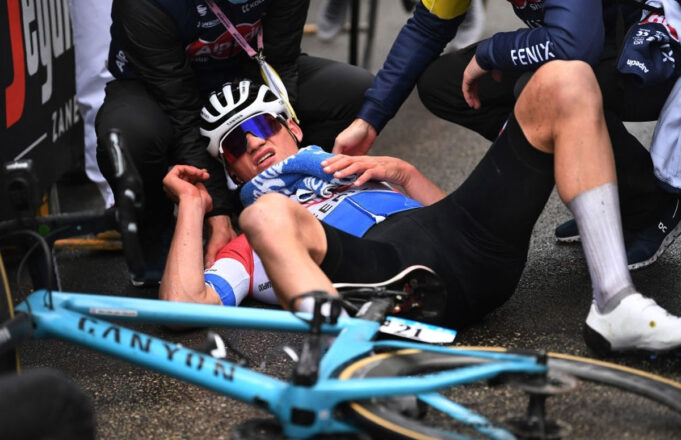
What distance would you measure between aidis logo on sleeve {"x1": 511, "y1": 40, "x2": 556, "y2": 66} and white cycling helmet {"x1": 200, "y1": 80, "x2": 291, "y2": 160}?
94cm

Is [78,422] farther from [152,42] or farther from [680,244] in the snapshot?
[680,244]

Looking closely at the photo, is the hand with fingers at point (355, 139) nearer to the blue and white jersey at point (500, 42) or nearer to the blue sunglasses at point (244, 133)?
the blue and white jersey at point (500, 42)

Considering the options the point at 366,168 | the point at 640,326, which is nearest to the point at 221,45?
the point at 366,168

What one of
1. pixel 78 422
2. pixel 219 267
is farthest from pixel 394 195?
pixel 78 422

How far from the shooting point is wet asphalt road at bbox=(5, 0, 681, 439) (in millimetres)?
2594

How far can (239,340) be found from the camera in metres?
3.11

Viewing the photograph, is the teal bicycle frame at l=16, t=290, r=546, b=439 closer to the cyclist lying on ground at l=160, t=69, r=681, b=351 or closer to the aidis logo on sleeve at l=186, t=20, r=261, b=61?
the cyclist lying on ground at l=160, t=69, r=681, b=351

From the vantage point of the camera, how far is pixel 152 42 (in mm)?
3400

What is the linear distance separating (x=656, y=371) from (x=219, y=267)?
1.42 meters

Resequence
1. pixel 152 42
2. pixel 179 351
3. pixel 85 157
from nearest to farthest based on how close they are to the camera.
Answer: pixel 179 351
pixel 152 42
pixel 85 157

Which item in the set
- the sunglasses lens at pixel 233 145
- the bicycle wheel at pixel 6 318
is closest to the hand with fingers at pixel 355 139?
the sunglasses lens at pixel 233 145

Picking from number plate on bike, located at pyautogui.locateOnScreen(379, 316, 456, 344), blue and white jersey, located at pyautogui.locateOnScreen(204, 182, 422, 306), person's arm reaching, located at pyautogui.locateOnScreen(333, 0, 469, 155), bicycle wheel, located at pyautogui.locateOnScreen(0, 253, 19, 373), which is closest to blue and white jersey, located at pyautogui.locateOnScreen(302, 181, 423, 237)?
blue and white jersey, located at pyautogui.locateOnScreen(204, 182, 422, 306)

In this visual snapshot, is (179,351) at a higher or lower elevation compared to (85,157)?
higher

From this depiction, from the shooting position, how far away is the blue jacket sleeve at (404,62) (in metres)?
3.50
